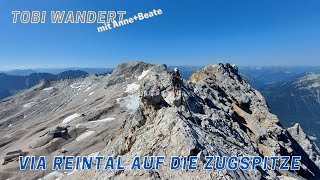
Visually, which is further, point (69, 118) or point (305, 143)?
point (69, 118)

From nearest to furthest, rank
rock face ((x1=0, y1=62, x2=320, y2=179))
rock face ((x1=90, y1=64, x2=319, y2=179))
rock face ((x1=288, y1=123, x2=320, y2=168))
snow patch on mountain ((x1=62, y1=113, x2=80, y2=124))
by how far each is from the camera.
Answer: rock face ((x1=90, y1=64, x2=319, y2=179)), rock face ((x1=0, y1=62, x2=320, y2=179)), rock face ((x1=288, y1=123, x2=320, y2=168)), snow patch on mountain ((x1=62, y1=113, x2=80, y2=124))

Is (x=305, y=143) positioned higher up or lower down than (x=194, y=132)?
lower down

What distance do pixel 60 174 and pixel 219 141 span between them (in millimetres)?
59783

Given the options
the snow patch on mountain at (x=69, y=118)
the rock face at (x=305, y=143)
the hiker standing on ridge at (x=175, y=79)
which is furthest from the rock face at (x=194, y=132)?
the snow patch on mountain at (x=69, y=118)

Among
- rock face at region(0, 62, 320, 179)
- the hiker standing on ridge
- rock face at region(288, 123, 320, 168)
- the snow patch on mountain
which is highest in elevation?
the hiker standing on ridge

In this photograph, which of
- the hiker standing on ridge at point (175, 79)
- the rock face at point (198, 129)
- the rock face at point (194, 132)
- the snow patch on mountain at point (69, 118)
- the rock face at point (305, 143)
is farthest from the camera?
the snow patch on mountain at point (69, 118)

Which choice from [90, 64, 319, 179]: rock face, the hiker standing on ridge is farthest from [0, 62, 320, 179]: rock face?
the hiker standing on ridge

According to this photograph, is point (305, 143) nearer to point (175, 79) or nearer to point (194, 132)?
point (175, 79)

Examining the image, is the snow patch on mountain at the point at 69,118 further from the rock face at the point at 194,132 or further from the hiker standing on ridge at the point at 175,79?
the hiker standing on ridge at the point at 175,79

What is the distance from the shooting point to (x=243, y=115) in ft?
163

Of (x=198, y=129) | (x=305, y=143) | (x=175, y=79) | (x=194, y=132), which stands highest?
(x=175, y=79)

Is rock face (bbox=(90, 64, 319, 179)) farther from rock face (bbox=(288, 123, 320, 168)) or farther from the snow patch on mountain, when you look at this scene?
the snow patch on mountain

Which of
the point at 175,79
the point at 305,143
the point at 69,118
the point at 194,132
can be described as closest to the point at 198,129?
the point at 194,132

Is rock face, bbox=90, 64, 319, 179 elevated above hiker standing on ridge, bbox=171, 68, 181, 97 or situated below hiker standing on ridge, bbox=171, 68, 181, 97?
below
